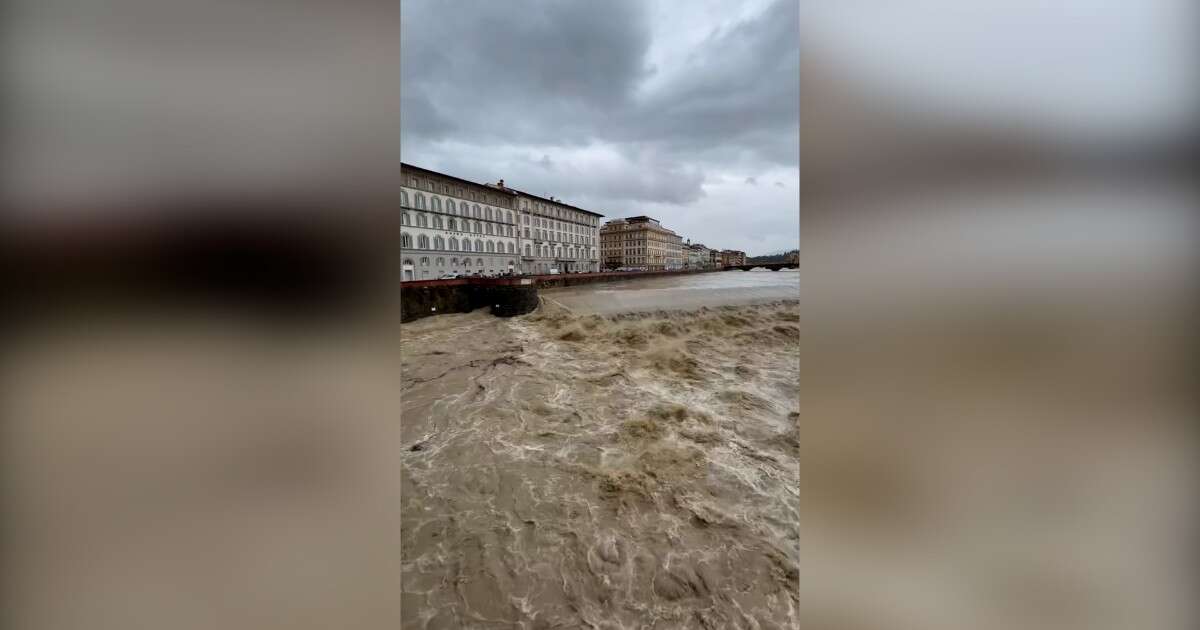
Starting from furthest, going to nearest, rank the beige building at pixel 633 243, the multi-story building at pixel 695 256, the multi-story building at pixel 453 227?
the multi-story building at pixel 695 256, the beige building at pixel 633 243, the multi-story building at pixel 453 227

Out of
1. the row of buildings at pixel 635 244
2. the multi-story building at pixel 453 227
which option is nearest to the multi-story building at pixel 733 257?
the row of buildings at pixel 635 244

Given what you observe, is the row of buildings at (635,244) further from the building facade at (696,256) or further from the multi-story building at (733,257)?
the multi-story building at (733,257)

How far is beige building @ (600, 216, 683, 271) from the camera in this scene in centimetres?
4028

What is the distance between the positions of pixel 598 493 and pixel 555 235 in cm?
2864

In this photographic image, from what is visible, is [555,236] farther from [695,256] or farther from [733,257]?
[733,257]

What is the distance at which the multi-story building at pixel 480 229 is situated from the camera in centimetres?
2050

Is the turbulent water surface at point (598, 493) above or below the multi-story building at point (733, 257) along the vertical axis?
below
